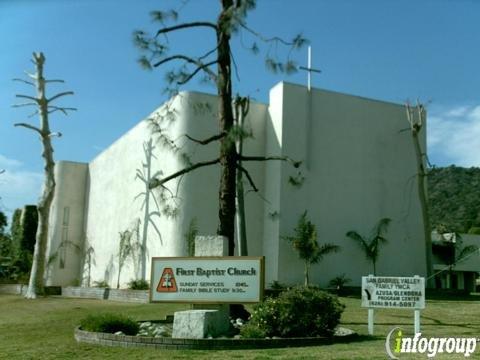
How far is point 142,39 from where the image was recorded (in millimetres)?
15242

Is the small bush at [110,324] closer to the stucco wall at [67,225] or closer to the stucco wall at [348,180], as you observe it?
the stucco wall at [348,180]

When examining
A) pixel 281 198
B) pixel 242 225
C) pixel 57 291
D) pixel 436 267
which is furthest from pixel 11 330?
pixel 436 267

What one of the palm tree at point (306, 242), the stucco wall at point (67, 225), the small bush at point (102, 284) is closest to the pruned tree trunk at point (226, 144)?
the palm tree at point (306, 242)

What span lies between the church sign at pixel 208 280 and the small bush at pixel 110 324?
1079 millimetres

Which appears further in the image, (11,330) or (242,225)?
(242,225)

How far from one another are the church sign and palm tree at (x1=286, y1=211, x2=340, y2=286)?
12749 millimetres

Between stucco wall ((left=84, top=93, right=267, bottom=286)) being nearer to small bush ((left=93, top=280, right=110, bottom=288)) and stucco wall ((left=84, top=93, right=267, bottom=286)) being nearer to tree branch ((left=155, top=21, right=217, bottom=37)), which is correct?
small bush ((left=93, top=280, right=110, bottom=288))

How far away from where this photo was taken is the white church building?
88.5 feet

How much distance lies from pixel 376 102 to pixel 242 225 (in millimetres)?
9321

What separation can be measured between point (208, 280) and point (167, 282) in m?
0.96

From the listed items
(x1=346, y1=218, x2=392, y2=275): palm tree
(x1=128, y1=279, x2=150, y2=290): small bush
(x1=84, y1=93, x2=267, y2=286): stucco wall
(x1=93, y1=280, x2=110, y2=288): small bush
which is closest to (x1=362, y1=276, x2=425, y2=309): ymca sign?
(x1=84, y1=93, x2=267, y2=286): stucco wall

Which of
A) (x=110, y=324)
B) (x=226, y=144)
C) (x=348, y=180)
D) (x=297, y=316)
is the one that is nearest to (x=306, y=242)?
(x=348, y=180)

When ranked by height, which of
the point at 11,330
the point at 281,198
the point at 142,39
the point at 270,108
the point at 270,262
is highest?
the point at 270,108

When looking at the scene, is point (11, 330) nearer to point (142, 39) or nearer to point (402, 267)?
point (142, 39)
